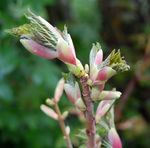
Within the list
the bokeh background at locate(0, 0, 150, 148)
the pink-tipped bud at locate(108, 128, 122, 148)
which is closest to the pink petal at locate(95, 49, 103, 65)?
the pink-tipped bud at locate(108, 128, 122, 148)

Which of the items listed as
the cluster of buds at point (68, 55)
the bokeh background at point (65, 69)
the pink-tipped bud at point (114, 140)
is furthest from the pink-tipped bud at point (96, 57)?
the bokeh background at point (65, 69)

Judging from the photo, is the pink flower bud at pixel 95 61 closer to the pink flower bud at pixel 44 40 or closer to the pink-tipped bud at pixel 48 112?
the pink flower bud at pixel 44 40

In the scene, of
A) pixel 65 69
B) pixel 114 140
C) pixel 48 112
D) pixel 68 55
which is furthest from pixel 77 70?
pixel 65 69

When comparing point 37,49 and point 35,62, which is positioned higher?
point 35,62

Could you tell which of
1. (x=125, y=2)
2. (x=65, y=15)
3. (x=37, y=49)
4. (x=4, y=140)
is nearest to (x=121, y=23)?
(x=125, y=2)

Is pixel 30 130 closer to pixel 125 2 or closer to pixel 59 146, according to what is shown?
pixel 59 146

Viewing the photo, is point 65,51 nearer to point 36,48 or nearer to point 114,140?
point 36,48

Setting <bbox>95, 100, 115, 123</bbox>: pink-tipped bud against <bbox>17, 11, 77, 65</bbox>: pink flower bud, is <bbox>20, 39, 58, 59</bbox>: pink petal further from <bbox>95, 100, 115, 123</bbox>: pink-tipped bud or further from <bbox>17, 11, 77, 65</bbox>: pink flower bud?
<bbox>95, 100, 115, 123</bbox>: pink-tipped bud

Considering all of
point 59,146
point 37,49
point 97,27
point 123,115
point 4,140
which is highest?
point 97,27
